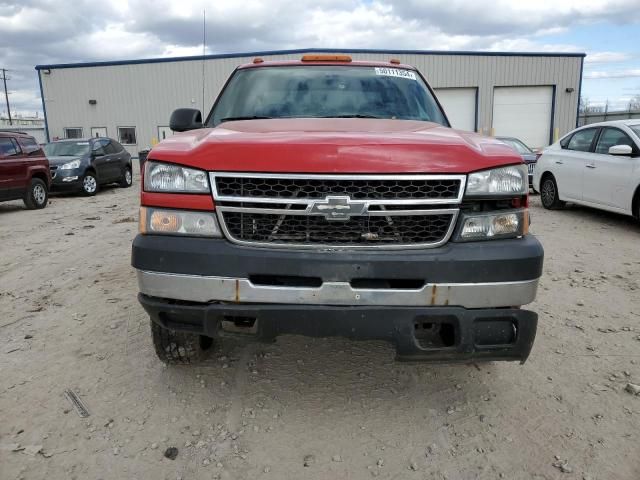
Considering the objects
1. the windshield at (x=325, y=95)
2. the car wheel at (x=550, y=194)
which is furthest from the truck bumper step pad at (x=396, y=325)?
the car wheel at (x=550, y=194)

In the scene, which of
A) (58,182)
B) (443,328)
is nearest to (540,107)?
(58,182)

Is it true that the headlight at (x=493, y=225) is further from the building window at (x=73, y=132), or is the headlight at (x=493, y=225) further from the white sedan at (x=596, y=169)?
the building window at (x=73, y=132)

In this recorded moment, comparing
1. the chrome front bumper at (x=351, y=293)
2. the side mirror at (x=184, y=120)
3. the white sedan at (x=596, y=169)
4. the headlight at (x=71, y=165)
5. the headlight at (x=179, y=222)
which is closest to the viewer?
the chrome front bumper at (x=351, y=293)

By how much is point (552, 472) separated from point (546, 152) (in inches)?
329

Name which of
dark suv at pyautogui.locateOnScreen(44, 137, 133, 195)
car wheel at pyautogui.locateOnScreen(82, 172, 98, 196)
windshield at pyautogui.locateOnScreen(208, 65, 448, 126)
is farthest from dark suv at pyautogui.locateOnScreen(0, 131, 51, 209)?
windshield at pyautogui.locateOnScreen(208, 65, 448, 126)

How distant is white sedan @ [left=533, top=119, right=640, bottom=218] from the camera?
7.12 metres

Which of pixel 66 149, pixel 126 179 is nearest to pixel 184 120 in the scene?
pixel 66 149

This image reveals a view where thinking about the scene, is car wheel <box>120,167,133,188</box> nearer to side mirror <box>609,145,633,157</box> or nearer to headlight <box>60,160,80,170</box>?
headlight <box>60,160,80,170</box>

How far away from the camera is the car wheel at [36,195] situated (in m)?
10.6

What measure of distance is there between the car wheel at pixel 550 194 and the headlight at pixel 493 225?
752cm

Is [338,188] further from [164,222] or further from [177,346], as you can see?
[177,346]

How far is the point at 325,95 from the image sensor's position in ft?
12.0

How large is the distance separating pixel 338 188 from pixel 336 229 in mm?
187

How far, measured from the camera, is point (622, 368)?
3174mm
